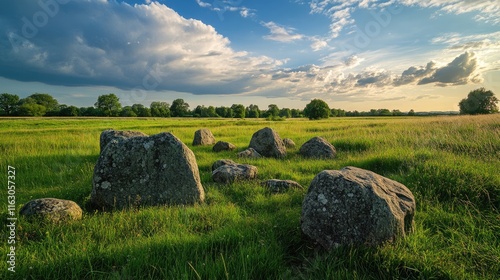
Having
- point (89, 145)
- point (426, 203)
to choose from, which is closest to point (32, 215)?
point (426, 203)

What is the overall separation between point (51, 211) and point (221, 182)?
4245 mm

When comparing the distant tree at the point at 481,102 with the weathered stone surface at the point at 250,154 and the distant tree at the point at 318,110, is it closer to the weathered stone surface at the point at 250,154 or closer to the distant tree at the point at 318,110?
the distant tree at the point at 318,110

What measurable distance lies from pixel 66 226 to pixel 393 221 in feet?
18.1

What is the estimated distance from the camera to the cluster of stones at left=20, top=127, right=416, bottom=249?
139 inches

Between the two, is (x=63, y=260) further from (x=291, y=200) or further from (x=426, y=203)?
(x=426, y=203)

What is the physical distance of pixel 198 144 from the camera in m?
16.6

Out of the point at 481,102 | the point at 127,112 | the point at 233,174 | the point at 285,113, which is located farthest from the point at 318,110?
the point at 233,174

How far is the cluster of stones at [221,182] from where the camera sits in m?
3.54

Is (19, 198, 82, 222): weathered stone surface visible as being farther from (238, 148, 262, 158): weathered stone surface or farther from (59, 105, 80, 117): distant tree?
(59, 105, 80, 117): distant tree

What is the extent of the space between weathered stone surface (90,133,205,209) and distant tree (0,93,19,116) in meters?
111

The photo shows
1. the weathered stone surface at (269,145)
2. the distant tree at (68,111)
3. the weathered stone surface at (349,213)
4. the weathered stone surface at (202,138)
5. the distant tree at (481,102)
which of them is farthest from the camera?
the distant tree at (68,111)

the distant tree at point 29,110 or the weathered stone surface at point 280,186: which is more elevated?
→ the distant tree at point 29,110

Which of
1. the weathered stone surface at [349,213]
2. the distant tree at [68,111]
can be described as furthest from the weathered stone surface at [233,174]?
the distant tree at [68,111]

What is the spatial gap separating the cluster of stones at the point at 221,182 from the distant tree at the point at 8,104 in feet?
352
